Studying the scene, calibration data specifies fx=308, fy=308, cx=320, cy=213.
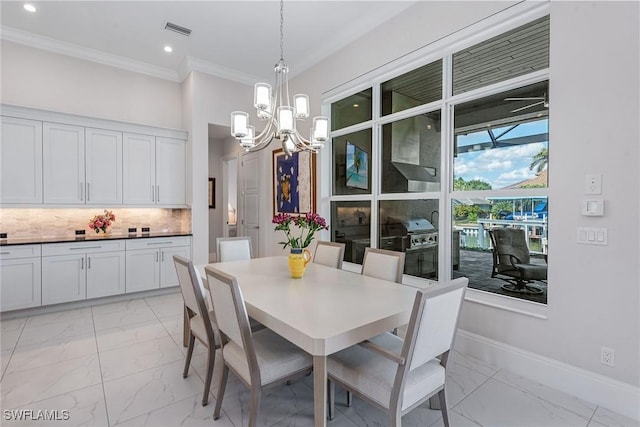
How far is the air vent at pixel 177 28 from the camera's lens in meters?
3.72

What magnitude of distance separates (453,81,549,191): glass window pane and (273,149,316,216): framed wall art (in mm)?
2153

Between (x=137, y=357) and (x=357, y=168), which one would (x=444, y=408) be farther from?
(x=357, y=168)

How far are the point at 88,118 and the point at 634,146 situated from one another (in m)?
5.64

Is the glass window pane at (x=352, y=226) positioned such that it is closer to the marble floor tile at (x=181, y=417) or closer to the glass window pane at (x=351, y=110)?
the glass window pane at (x=351, y=110)

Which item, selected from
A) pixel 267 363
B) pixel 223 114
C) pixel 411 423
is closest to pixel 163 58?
pixel 223 114

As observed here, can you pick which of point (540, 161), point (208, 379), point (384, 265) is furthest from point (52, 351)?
point (540, 161)

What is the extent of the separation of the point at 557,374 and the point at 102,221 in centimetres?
545

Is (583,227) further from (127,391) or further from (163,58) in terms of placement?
(163,58)

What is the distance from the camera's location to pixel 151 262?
4.46 meters

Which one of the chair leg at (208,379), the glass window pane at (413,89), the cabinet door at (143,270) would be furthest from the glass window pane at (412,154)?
the cabinet door at (143,270)

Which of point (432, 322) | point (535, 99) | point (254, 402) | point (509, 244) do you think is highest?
point (535, 99)

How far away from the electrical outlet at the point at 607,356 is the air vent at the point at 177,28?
509 cm

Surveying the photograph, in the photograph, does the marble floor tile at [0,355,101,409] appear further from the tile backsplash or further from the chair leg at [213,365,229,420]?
the tile backsplash

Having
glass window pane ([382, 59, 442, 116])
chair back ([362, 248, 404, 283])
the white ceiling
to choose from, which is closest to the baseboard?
chair back ([362, 248, 404, 283])
